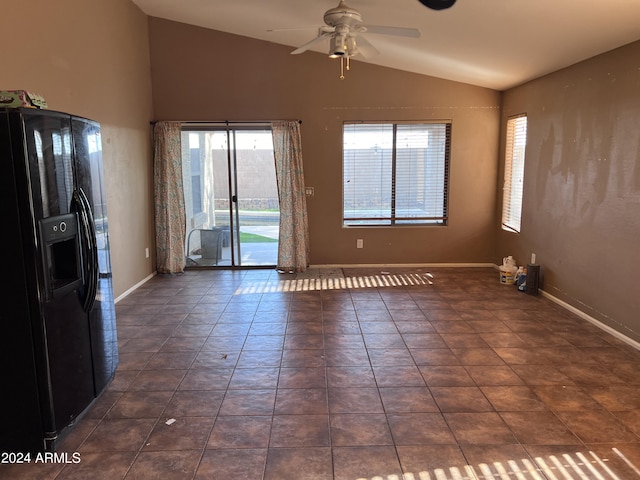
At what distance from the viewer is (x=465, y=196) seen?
19.8 ft

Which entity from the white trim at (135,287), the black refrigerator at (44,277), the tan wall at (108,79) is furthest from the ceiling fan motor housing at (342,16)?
the white trim at (135,287)

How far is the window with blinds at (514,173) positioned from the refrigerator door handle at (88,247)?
15.5 ft

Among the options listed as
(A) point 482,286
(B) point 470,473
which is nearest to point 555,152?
(A) point 482,286

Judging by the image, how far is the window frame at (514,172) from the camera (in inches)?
213

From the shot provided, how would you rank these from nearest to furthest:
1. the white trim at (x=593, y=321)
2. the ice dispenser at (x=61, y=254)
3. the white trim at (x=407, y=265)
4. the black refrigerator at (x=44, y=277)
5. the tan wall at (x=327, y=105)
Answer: the black refrigerator at (x=44, y=277) → the ice dispenser at (x=61, y=254) → the white trim at (x=593, y=321) → the tan wall at (x=327, y=105) → the white trim at (x=407, y=265)

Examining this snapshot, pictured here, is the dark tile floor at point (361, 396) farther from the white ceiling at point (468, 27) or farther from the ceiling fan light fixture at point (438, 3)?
the ceiling fan light fixture at point (438, 3)

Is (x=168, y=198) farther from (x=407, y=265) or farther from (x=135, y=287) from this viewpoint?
(x=407, y=265)

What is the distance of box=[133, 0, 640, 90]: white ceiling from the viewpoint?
123 inches

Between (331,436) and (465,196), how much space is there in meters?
4.51

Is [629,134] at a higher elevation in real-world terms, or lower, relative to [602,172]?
higher

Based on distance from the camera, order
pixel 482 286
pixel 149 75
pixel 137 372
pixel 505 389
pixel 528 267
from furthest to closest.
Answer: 1. pixel 149 75
2. pixel 482 286
3. pixel 528 267
4. pixel 137 372
5. pixel 505 389

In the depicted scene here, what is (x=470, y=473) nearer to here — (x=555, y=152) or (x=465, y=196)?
(x=555, y=152)

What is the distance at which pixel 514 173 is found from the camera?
561cm

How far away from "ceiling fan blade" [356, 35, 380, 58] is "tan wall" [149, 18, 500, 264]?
6.48 ft
